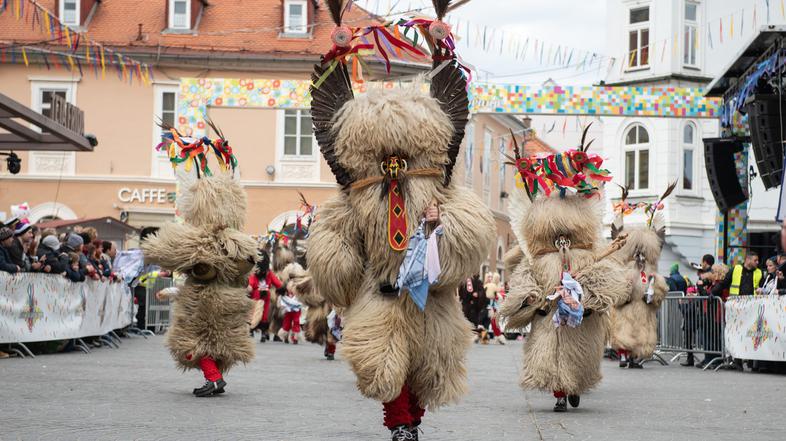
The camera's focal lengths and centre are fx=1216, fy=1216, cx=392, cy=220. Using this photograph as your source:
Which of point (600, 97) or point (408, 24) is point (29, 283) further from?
point (600, 97)

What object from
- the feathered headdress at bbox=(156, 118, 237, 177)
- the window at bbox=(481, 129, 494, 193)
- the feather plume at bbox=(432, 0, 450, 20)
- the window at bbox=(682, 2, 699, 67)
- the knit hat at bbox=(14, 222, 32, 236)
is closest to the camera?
the feather plume at bbox=(432, 0, 450, 20)

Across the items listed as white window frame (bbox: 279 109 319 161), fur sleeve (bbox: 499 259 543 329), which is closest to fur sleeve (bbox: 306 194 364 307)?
fur sleeve (bbox: 499 259 543 329)

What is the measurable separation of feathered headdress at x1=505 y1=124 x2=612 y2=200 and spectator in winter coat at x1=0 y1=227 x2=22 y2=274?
6.67 metres

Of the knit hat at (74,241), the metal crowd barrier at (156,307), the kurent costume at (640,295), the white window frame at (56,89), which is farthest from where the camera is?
the white window frame at (56,89)

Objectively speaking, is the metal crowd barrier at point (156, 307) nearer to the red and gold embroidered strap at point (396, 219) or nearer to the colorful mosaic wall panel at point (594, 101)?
the colorful mosaic wall panel at point (594, 101)

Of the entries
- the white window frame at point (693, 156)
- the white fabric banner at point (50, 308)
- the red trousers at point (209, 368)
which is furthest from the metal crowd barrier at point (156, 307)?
the white window frame at point (693, 156)

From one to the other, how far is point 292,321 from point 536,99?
6.21m

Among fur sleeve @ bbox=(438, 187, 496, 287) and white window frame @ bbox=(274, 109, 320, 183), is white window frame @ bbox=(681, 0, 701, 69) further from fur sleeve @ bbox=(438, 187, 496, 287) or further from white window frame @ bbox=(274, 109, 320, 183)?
fur sleeve @ bbox=(438, 187, 496, 287)

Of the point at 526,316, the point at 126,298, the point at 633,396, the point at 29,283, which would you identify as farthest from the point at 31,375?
the point at 126,298

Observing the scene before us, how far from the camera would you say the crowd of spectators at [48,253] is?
14.7 metres

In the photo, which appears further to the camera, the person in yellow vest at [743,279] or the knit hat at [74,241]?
the person in yellow vest at [743,279]

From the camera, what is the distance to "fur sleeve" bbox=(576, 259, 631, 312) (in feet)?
34.5

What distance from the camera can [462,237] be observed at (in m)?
7.18

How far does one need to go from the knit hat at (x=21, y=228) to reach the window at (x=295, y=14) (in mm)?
23711
